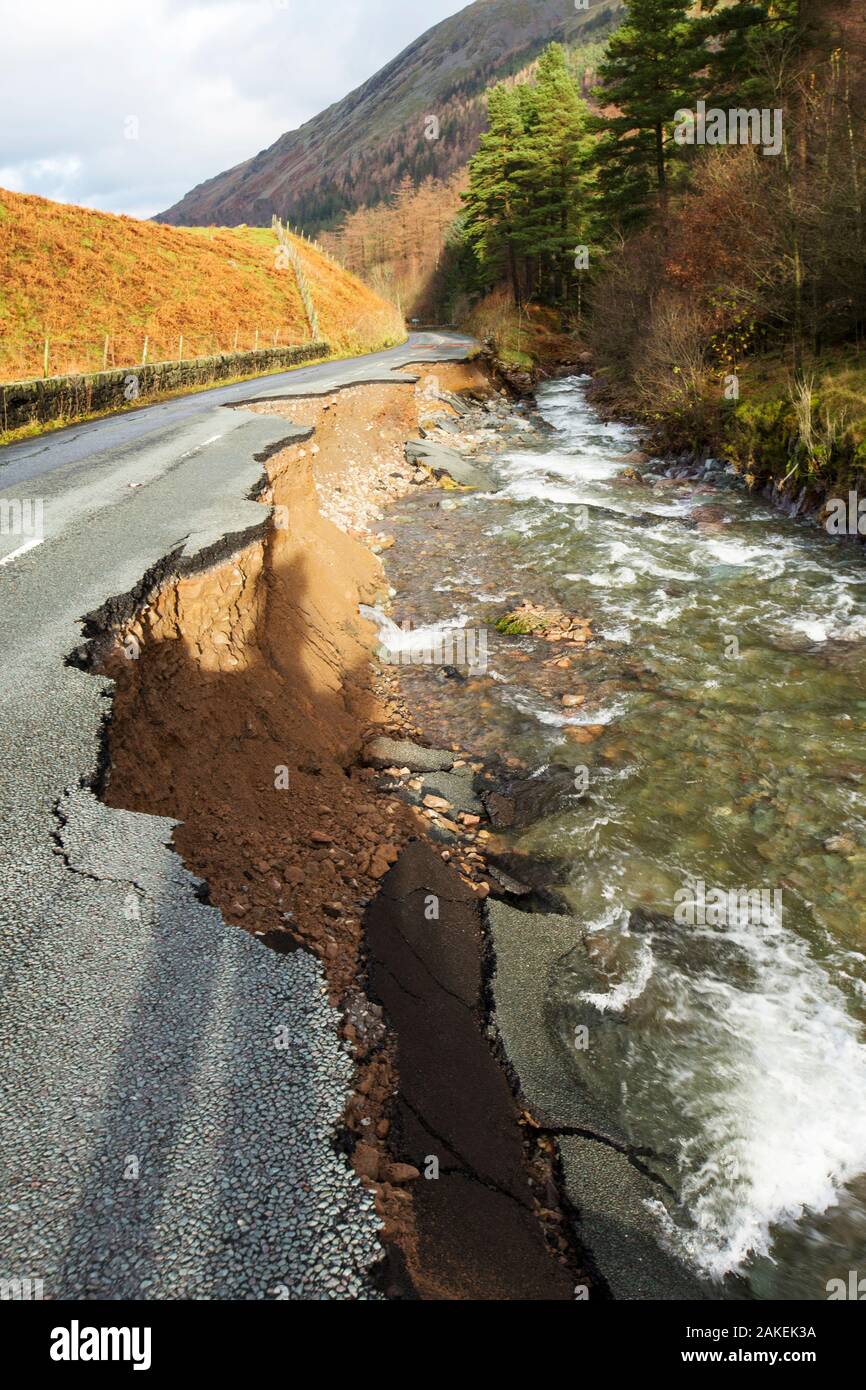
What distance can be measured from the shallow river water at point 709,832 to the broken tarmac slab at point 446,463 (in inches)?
151

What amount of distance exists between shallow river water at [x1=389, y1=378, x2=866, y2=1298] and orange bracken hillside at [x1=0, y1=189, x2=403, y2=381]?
63.4 ft

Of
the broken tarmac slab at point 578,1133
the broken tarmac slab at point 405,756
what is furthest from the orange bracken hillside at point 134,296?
the broken tarmac slab at point 578,1133

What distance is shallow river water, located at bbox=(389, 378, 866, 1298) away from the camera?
11.2 feet

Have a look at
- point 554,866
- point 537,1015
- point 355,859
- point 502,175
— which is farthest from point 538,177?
point 537,1015

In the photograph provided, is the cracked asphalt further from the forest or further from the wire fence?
the wire fence

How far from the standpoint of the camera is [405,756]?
683cm

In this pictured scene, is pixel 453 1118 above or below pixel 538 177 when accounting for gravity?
below

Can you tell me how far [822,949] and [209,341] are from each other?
1249 inches

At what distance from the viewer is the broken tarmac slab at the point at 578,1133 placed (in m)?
2.85

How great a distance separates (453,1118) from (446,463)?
1525 cm

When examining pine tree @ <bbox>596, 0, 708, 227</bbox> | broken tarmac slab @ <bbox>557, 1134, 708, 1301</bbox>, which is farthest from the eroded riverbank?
pine tree @ <bbox>596, 0, 708, 227</bbox>

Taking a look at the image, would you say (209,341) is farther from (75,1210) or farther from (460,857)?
(75,1210)

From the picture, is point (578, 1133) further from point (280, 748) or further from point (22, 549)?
point (22, 549)

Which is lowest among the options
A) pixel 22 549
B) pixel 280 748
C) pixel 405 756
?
pixel 405 756
